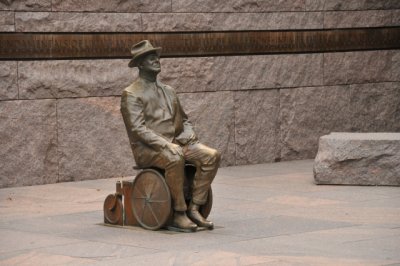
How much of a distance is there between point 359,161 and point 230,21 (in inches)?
149

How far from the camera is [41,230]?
1029 cm

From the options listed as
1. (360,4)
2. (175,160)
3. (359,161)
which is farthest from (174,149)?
(360,4)

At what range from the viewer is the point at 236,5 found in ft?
53.0

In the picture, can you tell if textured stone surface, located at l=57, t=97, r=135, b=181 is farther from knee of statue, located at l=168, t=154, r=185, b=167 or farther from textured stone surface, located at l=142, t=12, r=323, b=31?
knee of statue, located at l=168, t=154, r=185, b=167

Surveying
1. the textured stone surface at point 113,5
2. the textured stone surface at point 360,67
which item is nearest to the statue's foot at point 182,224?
the textured stone surface at point 113,5

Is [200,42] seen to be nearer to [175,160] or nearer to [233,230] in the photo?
[175,160]

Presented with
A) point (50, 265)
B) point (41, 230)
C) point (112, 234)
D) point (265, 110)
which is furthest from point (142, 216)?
point (265, 110)

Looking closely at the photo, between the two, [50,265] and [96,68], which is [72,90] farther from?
[50,265]

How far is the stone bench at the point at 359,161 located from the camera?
13.2 meters

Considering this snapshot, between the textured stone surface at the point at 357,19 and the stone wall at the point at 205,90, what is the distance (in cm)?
2

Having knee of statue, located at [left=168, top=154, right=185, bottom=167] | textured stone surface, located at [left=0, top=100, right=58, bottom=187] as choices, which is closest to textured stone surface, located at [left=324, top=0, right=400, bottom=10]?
textured stone surface, located at [left=0, top=100, right=58, bottom=187]

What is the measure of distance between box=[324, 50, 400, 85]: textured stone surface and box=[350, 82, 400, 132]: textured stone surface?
5.3 inches

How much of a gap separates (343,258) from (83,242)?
2.43 metres

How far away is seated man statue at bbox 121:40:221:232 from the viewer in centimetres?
999
